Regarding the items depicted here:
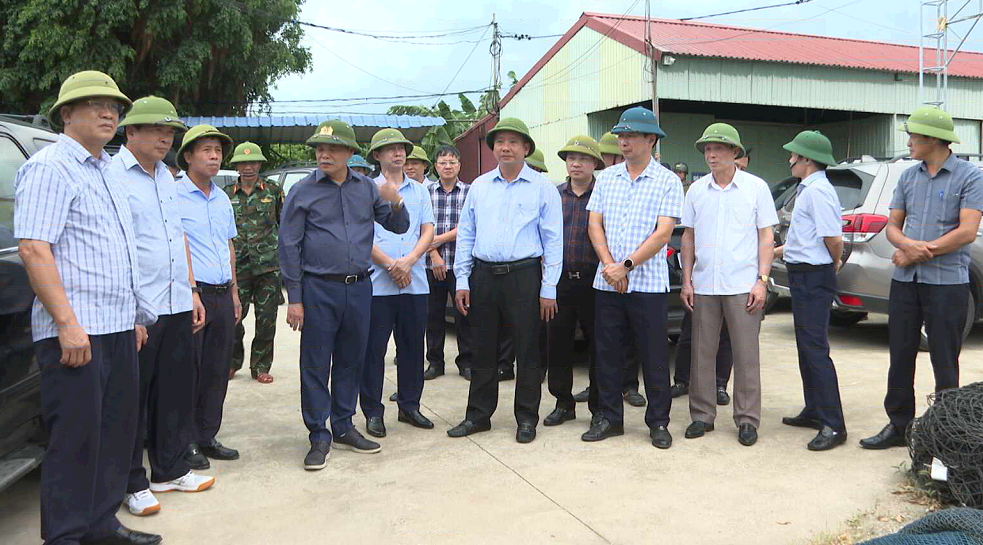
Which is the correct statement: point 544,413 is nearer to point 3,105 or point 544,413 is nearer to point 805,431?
point 805,431

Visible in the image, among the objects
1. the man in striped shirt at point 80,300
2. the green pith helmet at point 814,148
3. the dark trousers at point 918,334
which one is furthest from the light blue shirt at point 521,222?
the man in striped shirt at point 80,300

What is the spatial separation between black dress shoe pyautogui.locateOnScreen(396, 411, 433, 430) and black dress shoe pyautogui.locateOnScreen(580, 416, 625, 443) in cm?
105

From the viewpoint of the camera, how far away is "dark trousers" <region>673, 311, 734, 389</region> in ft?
19.8

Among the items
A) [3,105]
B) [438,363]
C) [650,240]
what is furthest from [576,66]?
[650,240]

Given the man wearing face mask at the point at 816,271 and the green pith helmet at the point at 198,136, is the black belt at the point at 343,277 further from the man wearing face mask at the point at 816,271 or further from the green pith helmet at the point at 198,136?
the man wearing face mask at the point at 816,271

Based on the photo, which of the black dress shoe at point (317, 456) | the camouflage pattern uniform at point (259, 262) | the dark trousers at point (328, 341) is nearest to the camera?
the black dress shoe at point (317, 456)

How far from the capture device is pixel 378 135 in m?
5.52

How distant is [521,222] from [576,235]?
26.2 inches

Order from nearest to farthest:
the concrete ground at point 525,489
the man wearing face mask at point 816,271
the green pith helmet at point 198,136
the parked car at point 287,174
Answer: the concrete ground at point 525,489 → the green pith helmet at point 198,136 → the man wearing face mask at point 816,271 → the parked car at point 287,174

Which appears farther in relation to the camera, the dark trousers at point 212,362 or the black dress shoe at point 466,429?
the black dress shoe at point 466,429

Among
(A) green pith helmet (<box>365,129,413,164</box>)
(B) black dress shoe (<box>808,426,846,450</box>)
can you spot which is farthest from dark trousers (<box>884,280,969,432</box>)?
(A) green pith helmet (<box>365,129,413,164</box>)

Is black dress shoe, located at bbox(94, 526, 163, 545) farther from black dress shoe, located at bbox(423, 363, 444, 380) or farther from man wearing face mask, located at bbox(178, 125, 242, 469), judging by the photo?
black dress shoe, located at bbox(423, 363, 444, 380)

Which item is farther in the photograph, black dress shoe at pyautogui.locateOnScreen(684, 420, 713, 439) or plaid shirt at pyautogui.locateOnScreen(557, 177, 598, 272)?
plaid shirt at pyautogui.locateOnScreen(557, 177, 598, 272)

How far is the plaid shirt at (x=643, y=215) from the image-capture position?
4.94 metres
